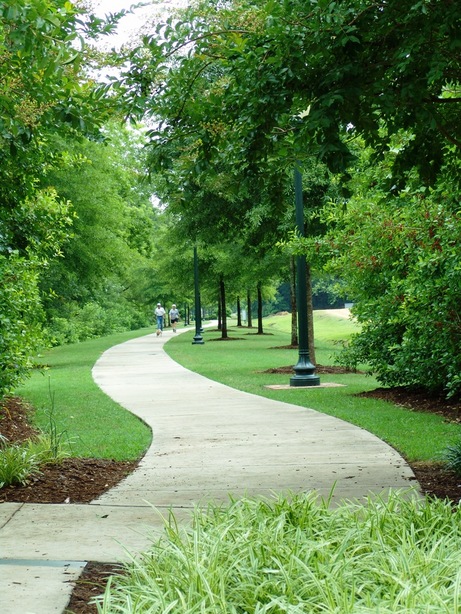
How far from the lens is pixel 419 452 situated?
823 centimetres

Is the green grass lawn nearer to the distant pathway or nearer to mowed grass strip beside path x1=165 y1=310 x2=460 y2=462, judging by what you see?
mowed grass strip beside path x1=165 y1=310 x2=460 y2=462

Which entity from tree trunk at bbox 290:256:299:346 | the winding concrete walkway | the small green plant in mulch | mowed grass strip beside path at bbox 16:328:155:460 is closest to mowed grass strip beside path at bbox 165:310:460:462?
the small green plant in mulch

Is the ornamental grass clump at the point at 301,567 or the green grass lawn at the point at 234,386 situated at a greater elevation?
the ornamental grass clump at the point at 301,567

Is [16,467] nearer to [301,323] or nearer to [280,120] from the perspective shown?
[280,120]

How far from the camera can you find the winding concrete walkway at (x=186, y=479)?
4.61m

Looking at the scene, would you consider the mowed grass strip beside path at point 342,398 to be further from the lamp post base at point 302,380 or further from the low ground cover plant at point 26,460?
the low ground cover plant at point 26,460

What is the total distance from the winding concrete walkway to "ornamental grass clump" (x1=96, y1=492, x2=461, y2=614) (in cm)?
43

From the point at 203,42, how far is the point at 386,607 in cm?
475

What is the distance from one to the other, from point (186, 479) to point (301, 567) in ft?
11.6

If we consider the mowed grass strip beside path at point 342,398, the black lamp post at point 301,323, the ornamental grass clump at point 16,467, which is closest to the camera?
the ornamental grass clump at point 16,467

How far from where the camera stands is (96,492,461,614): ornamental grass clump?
3312 mm

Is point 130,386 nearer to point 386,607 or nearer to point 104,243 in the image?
point 104,243

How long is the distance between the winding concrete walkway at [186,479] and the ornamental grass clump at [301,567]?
0.43 meters

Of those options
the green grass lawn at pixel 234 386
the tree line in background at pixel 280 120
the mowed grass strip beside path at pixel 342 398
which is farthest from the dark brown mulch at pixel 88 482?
the tree line in background at pixel 280 120
